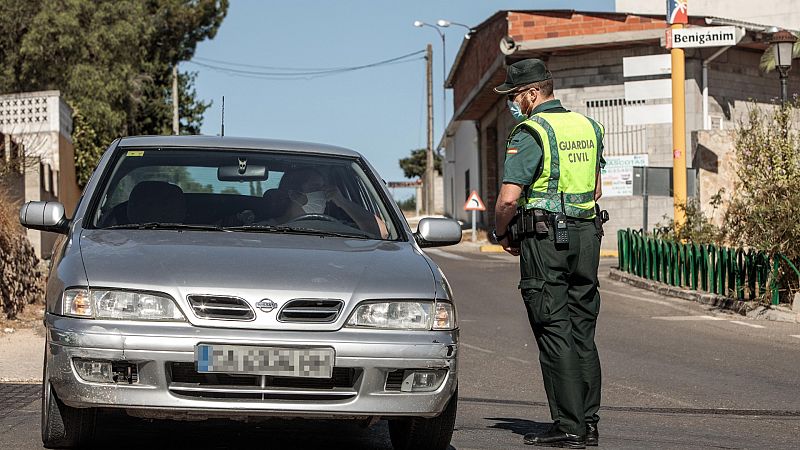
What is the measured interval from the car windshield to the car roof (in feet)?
0.13

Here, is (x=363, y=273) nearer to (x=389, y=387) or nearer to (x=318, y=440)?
(x=389, y=387)

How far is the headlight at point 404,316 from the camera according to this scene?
5461mm

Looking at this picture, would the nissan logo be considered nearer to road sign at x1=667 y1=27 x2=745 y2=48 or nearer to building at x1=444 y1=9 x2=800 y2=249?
road sign at x1=667 y1=27 x2=745 y2=48

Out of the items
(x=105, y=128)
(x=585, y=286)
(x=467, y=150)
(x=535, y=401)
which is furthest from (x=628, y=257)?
(x=467, y=150)

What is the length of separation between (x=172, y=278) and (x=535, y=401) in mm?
4018

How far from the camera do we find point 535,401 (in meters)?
8.82

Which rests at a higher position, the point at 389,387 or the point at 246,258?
the point at 246,258

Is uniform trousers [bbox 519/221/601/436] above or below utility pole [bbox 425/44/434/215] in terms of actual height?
below

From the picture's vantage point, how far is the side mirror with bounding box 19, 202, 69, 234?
641 cm

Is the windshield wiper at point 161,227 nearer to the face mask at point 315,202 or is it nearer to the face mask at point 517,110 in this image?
the face mask at point 315,202

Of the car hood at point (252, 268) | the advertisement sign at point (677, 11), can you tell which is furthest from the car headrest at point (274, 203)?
the advertisement sign at point (677, 11)

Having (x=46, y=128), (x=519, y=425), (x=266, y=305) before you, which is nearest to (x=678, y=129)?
(x=46, y=128)

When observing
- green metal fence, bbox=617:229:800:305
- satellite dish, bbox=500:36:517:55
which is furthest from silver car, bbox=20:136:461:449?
satellite dish, bbox=500:36:517:55

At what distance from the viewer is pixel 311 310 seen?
5383mm
